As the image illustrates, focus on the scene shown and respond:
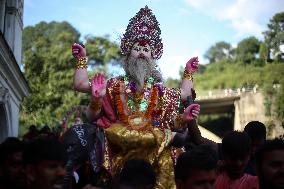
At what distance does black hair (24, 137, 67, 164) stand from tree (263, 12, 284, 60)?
1632 inches

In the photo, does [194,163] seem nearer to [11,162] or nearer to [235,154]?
[235,154]

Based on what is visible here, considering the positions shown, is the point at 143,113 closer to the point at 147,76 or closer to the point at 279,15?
the point at 147,76

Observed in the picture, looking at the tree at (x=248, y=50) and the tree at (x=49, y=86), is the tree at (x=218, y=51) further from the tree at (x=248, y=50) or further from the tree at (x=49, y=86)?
the tree at (x=49, y=86)

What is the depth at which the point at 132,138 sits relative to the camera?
448cm

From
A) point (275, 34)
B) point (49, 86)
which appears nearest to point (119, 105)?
point (49, 86)

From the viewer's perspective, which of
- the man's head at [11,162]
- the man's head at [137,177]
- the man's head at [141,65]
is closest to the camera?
the man's head at [137,177]

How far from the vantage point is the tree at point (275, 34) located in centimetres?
4412

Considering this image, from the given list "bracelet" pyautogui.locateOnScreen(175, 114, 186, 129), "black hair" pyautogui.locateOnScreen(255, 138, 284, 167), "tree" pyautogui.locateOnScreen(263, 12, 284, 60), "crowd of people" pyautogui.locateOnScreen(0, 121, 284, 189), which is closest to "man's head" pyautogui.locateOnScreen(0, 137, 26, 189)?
"crowd of people" pyautogui.locateOnScreen(0, 121, 284, 189)

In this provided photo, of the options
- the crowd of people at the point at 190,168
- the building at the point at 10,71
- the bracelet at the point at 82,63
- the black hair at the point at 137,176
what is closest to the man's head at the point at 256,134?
the crowd of people at the point at 190,168

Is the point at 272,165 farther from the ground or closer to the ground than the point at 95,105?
closer to the ground

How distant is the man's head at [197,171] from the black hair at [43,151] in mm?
790

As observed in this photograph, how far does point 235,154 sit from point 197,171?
29.7 inches

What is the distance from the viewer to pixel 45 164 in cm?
317

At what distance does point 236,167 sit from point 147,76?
5.20ft
